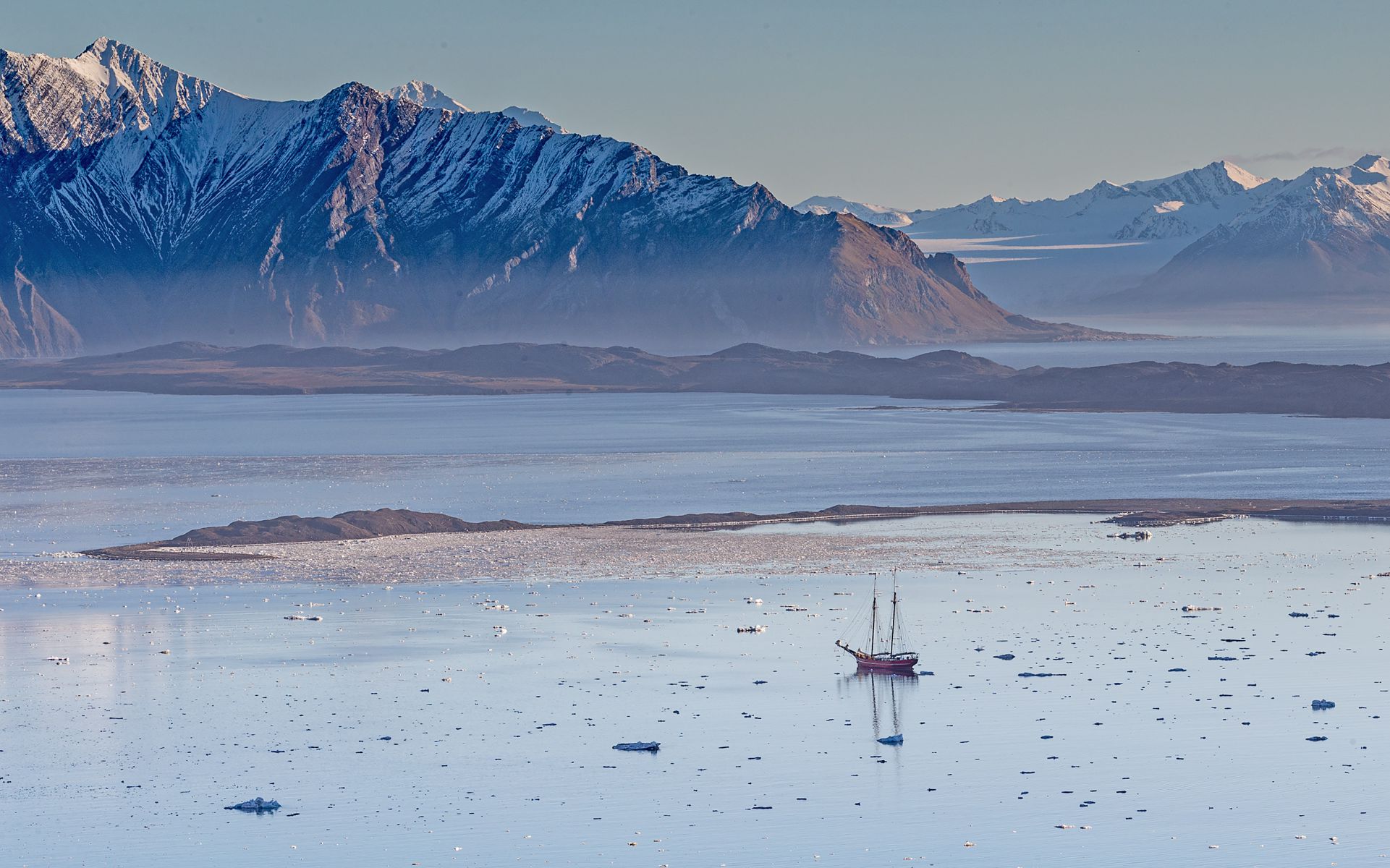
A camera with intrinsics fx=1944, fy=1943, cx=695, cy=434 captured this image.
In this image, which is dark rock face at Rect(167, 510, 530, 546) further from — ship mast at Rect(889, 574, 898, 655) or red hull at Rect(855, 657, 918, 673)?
red hull at Rect(855, 657, 918, 673)

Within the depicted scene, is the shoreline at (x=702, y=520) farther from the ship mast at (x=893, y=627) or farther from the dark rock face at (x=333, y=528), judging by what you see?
the ship mast at (x=893, y=627)

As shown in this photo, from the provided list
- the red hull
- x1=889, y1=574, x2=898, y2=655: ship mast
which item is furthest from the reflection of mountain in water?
x1=889, y1=574, x2=898, y2=655: ship mast

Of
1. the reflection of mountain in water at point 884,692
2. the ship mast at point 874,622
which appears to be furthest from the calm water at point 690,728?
the ship mast at point 874,622

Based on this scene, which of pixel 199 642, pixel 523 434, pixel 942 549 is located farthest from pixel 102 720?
pixel 523 434

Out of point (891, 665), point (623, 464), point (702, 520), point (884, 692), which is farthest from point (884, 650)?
point (623, 464)

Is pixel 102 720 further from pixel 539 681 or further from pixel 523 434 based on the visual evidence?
pixel 523 434
